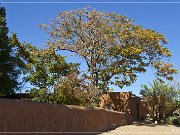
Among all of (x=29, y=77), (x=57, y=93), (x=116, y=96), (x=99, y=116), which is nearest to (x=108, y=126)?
(x=99, y=116)

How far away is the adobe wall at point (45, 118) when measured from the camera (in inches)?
646

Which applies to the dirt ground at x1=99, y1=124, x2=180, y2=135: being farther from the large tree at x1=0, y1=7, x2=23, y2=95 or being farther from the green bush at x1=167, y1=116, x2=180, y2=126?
the green bush at x1=167, y1=116, x2=180, y2=126

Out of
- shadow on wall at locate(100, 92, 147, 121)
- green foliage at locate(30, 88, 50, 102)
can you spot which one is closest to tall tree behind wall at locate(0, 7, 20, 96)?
green foliage at locate(30, 88, 50, 102)

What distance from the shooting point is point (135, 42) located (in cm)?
4253

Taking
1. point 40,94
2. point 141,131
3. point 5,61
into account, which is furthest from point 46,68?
point 5,61

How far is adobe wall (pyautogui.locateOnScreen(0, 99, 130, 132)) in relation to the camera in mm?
16406

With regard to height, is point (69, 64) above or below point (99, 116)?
above

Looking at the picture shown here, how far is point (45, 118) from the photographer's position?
2014 cm

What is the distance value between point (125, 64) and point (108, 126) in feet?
31.7

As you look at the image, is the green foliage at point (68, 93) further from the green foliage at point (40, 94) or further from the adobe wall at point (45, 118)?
the adobe wall at point (45, 118)

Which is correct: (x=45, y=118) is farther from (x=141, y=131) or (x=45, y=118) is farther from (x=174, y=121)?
(x=174, y=121)

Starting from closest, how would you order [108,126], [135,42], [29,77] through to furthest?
[108,126] → [29,77] → [135,42]

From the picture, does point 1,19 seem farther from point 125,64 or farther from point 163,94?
point 163,94

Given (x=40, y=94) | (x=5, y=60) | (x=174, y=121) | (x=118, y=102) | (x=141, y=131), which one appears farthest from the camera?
(x=118, y=102)
